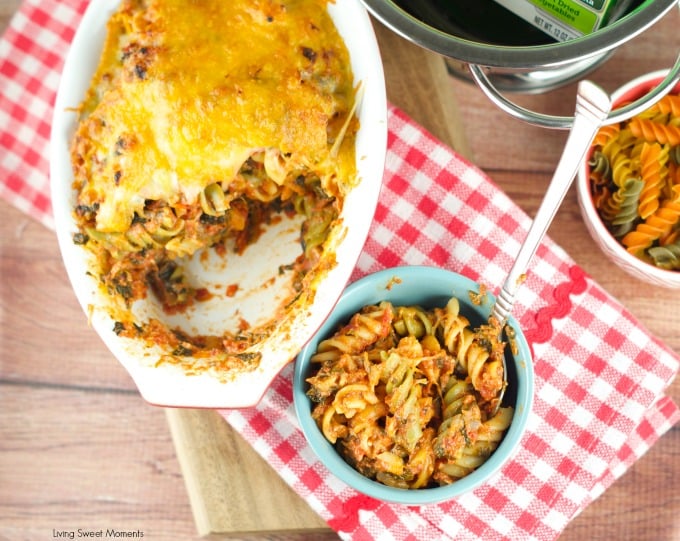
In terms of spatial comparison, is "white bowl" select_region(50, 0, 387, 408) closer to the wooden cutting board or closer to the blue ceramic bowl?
the blue ceramic bowl

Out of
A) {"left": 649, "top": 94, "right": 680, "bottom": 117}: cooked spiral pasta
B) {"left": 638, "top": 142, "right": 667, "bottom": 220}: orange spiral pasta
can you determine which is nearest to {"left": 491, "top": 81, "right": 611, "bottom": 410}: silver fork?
{"left": 638, "top": 142, "right": 667, "bottom": 220}: orange spiral pasta

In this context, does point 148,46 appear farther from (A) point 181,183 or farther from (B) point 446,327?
(B) point 446,327

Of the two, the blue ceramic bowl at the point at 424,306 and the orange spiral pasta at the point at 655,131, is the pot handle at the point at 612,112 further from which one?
the blue ceramic bowl at the point at 424,306

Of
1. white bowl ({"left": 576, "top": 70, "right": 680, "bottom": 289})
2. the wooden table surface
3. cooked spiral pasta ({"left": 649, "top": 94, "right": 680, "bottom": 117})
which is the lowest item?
the wooden table surface

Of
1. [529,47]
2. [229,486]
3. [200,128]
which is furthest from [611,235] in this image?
[229,486]

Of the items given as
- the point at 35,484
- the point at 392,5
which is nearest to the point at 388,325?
the point at 392,5

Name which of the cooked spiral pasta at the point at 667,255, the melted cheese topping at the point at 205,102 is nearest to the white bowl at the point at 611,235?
the cooked spiral pasta at the point at 667,255

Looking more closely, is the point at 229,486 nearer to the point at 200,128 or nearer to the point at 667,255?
the point at 200,128
